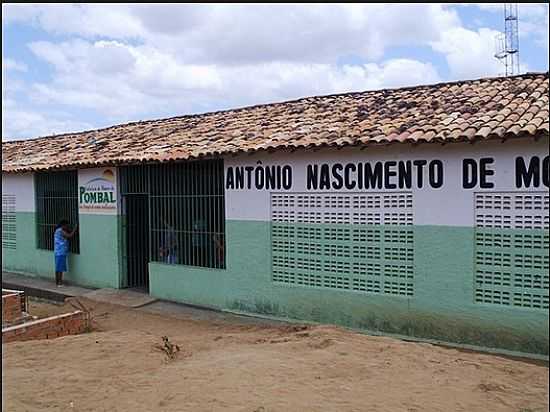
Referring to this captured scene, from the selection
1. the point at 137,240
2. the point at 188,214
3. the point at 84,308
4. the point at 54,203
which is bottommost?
the point at 84,308

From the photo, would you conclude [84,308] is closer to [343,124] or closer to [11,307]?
[11,307]

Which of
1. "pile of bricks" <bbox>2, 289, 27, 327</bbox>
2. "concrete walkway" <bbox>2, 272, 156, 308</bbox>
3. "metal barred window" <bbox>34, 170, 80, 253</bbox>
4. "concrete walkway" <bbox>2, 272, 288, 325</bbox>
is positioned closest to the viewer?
"pile of bricks" <bbox>2, 289, 27, 327</bbox>

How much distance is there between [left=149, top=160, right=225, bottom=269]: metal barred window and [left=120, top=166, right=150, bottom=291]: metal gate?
0.69 metres

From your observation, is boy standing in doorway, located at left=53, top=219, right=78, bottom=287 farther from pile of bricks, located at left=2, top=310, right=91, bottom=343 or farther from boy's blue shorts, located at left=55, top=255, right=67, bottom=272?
pile of bricks, located at left=2, top=310, right=91, bottom=343

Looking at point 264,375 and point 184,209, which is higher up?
point 184,209

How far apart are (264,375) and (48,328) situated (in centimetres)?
400

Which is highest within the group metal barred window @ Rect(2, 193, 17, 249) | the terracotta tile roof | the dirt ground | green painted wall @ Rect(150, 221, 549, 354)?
the terracotta tile roof

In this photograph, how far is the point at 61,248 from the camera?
502 inches

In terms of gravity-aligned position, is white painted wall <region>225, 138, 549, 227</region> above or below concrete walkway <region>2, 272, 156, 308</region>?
above

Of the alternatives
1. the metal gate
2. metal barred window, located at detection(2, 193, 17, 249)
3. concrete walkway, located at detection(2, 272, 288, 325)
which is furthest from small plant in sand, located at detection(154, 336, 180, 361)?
metal barred window, located at detection(2, 193, 17, 249)

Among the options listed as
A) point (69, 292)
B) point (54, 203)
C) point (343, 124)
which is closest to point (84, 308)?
point (69, 292)

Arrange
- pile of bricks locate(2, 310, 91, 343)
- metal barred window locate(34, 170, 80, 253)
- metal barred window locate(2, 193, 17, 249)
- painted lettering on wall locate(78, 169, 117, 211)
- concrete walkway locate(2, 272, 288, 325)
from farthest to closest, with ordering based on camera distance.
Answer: metal barred window locate(2, 193, 17, 249), metal barred window locate(34, 170, 80, 253), painted lettering on wall locate(78, 169, 117, 211), concrete walkway locate(2, 272, 288, 325), pile of bricks locate(2, 310, 91, 343)

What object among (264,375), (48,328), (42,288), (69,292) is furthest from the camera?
(42,288)

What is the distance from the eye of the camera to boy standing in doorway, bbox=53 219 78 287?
1271 cm
